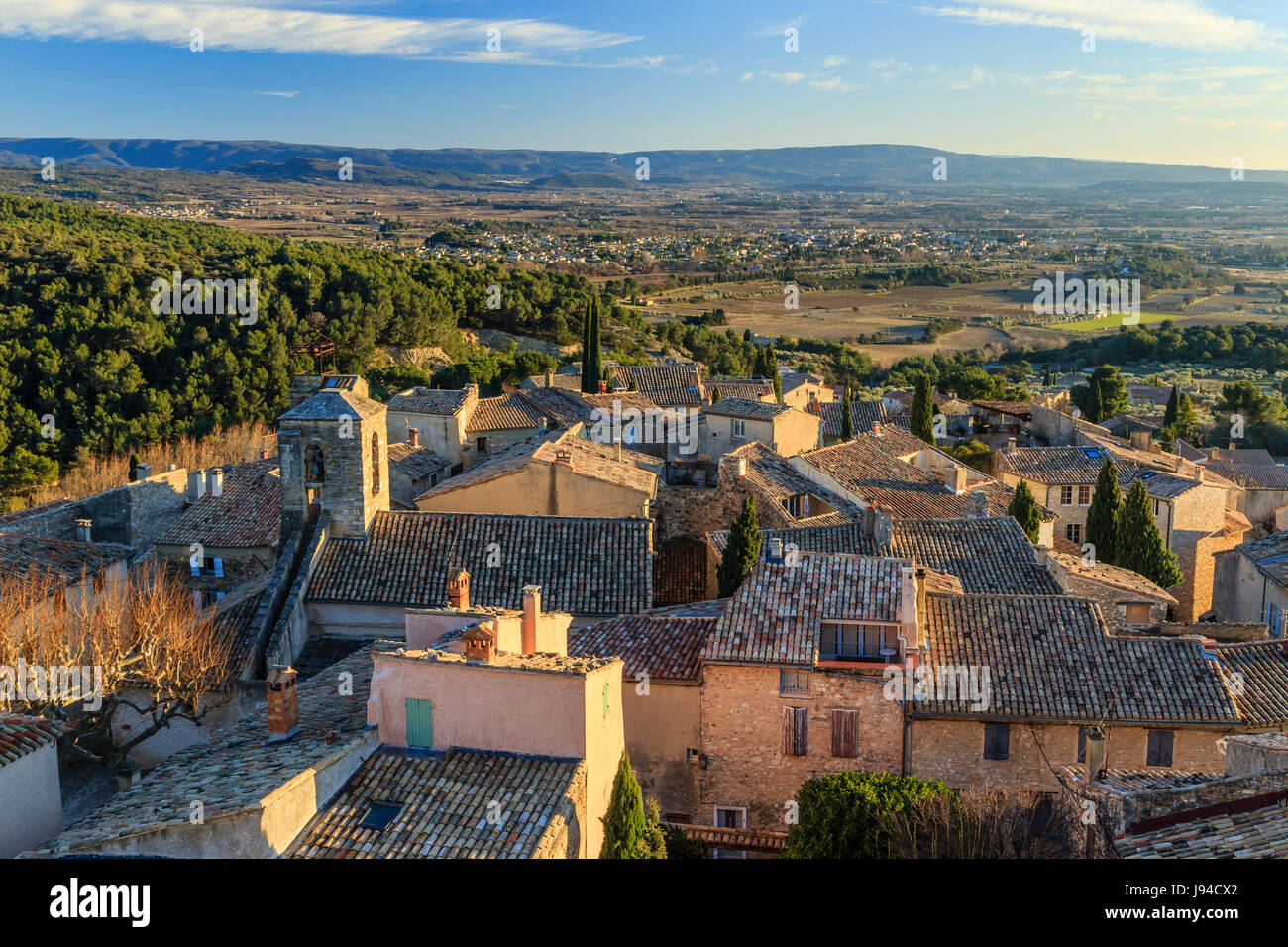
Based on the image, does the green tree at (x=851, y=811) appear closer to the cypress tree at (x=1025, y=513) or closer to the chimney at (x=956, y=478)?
the cypress tree at (x=1025, y=513)

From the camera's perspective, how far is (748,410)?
34.5 meters

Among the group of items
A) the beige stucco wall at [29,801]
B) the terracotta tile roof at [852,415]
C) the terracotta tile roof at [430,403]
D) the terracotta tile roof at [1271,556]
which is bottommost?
the terracotta tile roof at [1271,556]

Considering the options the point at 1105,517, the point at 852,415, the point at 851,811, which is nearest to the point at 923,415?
the point at 852,415

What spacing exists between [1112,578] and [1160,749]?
25.0 ft

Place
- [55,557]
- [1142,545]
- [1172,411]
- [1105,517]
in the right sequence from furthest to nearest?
[1172,411] < [1105,517] < [1142,545] < [55,557]

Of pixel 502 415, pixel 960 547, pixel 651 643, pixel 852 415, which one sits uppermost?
pixel 502 415

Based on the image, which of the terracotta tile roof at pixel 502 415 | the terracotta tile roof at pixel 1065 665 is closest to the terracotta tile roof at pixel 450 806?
the terracotta tile roof at pixel 1065 665

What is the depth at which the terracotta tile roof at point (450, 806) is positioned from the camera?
31.9 feet

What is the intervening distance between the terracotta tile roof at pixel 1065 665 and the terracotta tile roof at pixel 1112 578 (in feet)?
15.4

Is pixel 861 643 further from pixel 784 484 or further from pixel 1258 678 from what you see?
pixel 784 484

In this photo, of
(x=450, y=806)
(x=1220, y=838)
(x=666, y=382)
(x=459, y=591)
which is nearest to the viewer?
(x=1220, y=838)

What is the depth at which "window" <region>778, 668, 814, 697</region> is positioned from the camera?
14.2 meters

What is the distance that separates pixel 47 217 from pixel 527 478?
57.3 metres

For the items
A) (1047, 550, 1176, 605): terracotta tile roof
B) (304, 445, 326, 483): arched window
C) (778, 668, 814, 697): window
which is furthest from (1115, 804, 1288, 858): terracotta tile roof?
(304, 445, 326, 483): arched window
